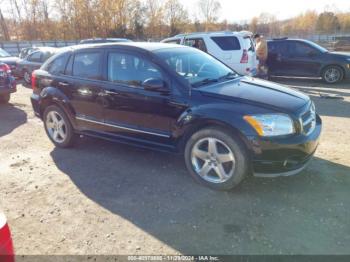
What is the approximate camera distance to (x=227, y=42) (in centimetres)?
1002

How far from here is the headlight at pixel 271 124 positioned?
3.37m

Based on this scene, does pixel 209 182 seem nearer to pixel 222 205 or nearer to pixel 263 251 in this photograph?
pixel 222 205

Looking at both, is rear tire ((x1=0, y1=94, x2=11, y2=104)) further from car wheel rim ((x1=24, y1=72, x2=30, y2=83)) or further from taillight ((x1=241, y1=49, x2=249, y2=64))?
taillight ((x1=241, y1=49, x2=249, y2=64))

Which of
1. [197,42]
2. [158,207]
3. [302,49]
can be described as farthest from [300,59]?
[158,207]

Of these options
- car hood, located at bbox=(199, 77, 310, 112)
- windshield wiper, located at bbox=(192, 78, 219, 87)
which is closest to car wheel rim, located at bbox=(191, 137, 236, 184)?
car hood, located at bbox=(199, 77, 310, 112)

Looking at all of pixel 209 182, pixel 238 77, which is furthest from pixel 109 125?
pixel 238 77

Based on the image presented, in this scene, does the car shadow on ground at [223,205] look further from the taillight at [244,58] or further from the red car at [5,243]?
the taillight at [244,58]

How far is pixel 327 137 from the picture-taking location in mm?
5383

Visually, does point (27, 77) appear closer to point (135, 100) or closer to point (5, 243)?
point (135, 100)

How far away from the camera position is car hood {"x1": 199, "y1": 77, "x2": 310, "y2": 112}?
3528 mm

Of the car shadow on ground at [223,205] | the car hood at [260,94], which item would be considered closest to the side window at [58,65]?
the car shadow on ground at [223,205]

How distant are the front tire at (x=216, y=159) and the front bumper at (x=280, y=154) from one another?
15 cm

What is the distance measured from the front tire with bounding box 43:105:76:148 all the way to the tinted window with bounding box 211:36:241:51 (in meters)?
6.41

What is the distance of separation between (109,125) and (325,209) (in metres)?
3.01
